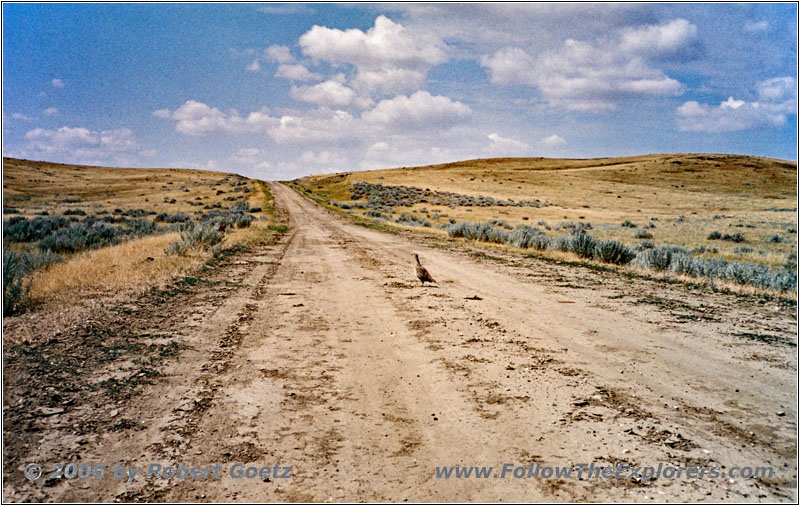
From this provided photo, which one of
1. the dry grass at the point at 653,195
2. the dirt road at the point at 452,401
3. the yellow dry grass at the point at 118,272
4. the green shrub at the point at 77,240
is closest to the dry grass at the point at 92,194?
the dry grass at the point at 653,195

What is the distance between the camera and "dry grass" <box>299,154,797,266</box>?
1478 inches

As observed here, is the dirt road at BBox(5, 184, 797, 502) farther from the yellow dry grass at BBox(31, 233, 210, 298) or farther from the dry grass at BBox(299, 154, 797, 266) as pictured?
the dry grass at BBox(299, 154, 797, 266)

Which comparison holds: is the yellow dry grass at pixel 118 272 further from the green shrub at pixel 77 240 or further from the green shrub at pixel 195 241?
the green shrub at pixel 77 240

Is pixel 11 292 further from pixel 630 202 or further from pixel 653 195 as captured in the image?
pixel 653 195

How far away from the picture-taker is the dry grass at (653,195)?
37531 millimetres

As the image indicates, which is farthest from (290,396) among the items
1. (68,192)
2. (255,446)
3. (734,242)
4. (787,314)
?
(68,192)

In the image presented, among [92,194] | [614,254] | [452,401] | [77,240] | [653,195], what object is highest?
[653,195]

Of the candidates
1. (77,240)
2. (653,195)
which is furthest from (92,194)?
(653,195)

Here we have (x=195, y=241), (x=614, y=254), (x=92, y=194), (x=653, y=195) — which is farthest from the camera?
(x=653, y=195)

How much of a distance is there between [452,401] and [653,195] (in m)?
85.3

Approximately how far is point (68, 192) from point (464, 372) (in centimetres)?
7610

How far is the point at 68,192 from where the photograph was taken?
64438 millimetres

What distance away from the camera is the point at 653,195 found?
78.0 m

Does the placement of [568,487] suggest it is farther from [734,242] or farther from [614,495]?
[734,242]
